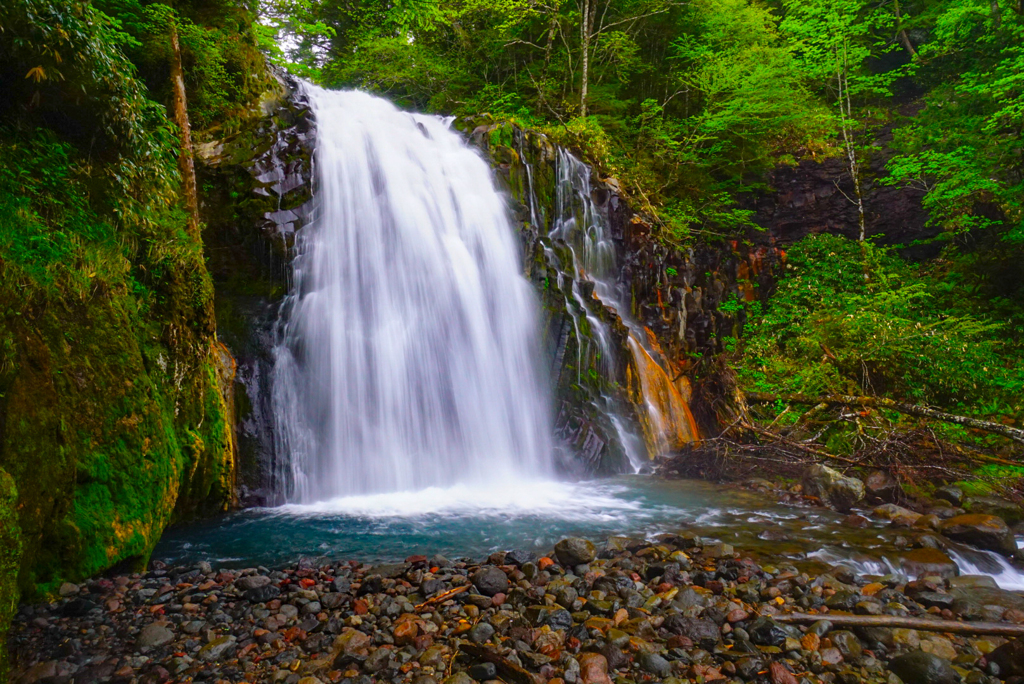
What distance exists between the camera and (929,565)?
15.5 ft

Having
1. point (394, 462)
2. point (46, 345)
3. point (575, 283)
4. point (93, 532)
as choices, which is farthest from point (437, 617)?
point (575, 283)

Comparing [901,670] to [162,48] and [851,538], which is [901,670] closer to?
[851,538]

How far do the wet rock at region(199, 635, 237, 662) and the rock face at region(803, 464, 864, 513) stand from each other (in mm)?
6487

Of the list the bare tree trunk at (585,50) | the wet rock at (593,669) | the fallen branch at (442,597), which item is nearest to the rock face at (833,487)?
the wet rock at (593,669)

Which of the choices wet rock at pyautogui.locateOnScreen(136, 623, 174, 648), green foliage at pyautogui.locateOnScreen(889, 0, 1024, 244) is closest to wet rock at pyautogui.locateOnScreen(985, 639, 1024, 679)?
wet rock at pyautogui.locateOnScreen(136, 623, 174, 648)

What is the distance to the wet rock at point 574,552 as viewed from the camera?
15.0 ft

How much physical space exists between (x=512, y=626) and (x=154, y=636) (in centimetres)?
221

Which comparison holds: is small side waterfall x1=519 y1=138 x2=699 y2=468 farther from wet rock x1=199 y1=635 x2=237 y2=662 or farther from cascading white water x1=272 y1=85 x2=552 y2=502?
wet rock x1=199 y1=635 x2=237 y2=662

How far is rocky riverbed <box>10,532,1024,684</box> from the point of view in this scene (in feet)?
10.0

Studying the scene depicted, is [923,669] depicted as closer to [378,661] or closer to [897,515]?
[378,661]

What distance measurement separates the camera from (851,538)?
549 cm

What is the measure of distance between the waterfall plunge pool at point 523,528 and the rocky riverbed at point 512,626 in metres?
0.51

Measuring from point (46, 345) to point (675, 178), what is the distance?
46.4 ft

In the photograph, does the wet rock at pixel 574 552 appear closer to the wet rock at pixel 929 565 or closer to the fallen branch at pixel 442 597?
the fallen branch at pixel 442 597
